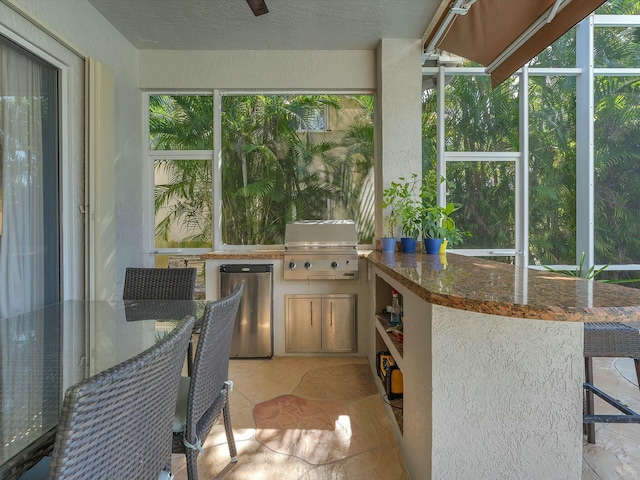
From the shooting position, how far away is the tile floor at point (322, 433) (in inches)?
65.7

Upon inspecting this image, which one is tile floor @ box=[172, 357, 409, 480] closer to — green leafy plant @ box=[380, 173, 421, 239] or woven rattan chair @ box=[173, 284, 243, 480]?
woven rattan chair @ box=[173, 284, 243, 480]

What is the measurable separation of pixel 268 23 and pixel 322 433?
3108 millimetres

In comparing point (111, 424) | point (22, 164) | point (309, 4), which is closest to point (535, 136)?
point (309, 4)

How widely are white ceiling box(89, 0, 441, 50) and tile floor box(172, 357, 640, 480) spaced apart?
2.90 meters

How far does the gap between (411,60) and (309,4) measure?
1.06 metres

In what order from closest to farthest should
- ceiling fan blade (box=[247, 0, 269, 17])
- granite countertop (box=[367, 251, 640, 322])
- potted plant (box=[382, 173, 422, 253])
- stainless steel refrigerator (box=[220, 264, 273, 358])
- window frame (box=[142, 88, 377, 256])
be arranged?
granite countertop (box=[367, 251, 640, 322]) < ceiling fan blade (box=[247, 0, 269, 17]) < potted plant (box=[382, 173, 422, 253]) < stainless steel refrigerator (box=[220, 264, 273, 358]) < window frame (box=[142, 88, 377, 256])

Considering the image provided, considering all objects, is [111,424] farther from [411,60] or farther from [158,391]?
[411,60]

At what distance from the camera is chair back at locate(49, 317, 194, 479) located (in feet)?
1.73

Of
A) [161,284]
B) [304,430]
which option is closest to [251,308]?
[161,284]

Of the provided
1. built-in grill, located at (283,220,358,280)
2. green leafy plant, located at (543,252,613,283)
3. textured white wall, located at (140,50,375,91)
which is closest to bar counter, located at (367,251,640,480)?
built-in grill, located at (283,220,358,280)

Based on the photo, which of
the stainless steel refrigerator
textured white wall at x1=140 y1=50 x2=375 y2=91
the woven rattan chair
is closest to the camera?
the woven rattan chair

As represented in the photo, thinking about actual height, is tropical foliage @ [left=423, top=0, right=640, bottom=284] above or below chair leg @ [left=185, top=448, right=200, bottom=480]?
above

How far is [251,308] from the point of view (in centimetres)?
307

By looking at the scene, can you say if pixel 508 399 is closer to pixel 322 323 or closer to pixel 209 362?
pixel 209 362
